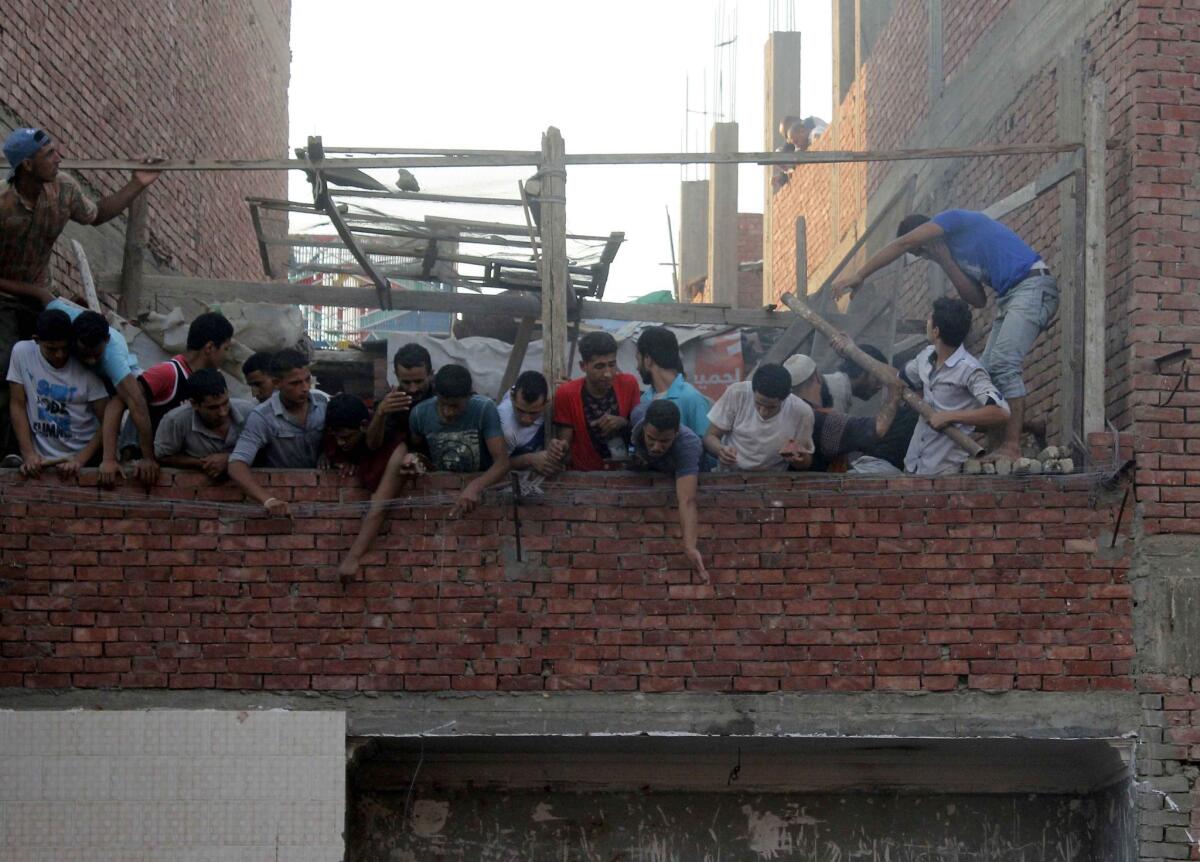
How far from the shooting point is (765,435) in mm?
8320

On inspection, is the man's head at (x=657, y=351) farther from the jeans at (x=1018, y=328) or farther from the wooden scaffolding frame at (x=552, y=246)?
the jeans at (x=1018, y=328)

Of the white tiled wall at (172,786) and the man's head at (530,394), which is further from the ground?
the man's head at (530,394)

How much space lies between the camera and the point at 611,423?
8180 millimetres

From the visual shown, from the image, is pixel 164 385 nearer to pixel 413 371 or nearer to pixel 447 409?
pixel 413 371

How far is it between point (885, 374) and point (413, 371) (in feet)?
8.17

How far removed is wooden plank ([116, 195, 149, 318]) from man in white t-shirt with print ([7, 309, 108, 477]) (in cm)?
179

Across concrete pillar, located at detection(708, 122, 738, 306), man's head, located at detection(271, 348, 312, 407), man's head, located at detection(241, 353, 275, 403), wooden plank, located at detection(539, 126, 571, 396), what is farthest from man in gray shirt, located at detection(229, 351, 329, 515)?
concrete pillar, located at detection(708, 122, 738, 306)

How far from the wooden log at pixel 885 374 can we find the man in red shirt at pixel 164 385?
10.2 feet

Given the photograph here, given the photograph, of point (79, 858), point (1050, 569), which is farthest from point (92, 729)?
point (1050, 569)

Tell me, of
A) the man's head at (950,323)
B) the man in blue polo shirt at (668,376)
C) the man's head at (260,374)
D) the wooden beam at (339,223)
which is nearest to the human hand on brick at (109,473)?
the man's head at (260,374)

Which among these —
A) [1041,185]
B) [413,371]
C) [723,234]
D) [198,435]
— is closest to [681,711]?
[413,371]

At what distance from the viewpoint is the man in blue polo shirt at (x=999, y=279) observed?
27.6 ft

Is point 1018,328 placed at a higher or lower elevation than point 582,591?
higher

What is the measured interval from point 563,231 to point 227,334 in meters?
1.88
